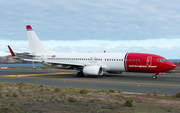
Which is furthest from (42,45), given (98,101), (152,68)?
Answer: (98,101)

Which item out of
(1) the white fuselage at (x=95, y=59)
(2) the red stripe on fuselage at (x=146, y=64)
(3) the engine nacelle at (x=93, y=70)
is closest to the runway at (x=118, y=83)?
(3) the engine nacelle at (x=93, y=70)

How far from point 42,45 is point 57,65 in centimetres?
720

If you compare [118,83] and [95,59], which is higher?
[95,59]

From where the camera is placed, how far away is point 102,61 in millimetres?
30969

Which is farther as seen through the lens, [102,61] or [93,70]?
[102,61]

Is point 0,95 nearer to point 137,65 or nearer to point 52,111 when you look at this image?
point 52,111

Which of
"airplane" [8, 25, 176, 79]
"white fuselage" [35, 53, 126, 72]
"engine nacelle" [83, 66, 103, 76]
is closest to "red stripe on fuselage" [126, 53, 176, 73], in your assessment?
"airplane" [8, 25, 176, 79]

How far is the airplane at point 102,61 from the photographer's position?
27.5 meters

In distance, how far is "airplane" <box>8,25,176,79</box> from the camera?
27494mm

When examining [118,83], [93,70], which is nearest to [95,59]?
[93,70]

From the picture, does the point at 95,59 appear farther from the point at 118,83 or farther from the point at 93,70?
the point at 118,83

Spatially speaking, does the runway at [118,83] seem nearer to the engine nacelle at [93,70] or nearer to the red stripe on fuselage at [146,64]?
the engine nacelle at [93,70]

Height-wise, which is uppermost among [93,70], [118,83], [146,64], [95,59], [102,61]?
[95,59]

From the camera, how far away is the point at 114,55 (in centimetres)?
3034
